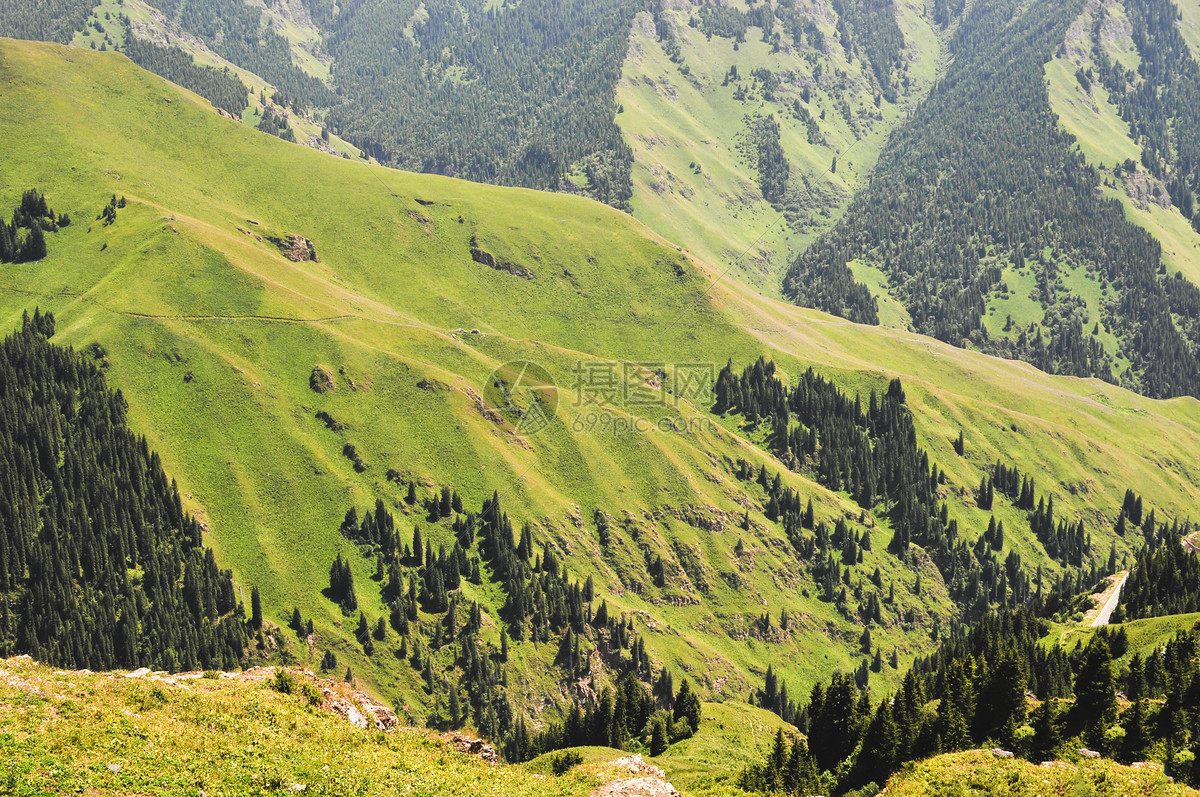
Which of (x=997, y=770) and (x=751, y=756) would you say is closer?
(x=997, y=770)

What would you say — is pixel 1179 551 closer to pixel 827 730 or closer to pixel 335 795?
pixel 827 730

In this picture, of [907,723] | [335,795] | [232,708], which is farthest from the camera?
[907,723]

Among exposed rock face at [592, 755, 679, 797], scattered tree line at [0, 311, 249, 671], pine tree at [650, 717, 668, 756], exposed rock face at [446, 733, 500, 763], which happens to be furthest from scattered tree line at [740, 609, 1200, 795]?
scattered tree line at [0, 311, 249, 671]

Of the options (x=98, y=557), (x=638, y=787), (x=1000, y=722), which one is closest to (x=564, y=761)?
(x=638, y=787)

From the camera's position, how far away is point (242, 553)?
624ft

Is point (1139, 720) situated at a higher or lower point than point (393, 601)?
higher

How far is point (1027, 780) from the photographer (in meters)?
73.5

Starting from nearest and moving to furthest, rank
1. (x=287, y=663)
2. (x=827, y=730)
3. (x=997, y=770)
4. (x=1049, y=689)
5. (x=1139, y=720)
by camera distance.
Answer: (x=997, y=770) → (x=1139, y=720) → (x=827, y=730) → (x=1049, y=689) → (x=287, y=663)

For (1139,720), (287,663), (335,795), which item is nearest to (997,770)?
(1139,720)

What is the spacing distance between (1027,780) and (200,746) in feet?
197

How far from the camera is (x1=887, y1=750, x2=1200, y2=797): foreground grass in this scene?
71812 mm

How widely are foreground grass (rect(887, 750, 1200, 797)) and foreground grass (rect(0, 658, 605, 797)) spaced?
29680 mm

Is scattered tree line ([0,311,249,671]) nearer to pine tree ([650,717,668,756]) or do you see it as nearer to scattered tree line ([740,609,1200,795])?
pine tree ([650,717,668,756])

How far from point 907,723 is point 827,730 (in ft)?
43.3
